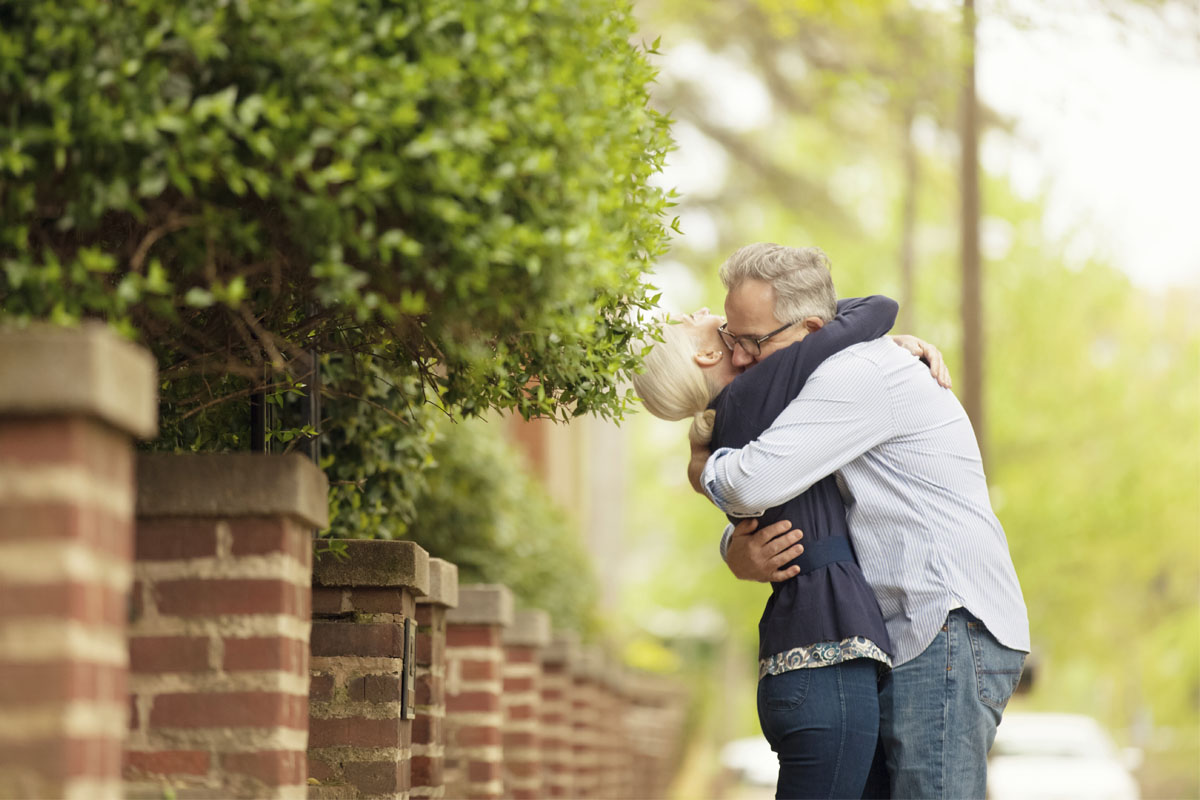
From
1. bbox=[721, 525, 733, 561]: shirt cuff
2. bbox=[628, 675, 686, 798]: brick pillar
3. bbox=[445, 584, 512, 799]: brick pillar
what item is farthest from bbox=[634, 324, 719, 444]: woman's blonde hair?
bbox=[628, 675, 686, 798]: brick pillar

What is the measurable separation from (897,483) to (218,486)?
5.48 ft

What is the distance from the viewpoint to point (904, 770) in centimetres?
358

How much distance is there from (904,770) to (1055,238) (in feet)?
72.7

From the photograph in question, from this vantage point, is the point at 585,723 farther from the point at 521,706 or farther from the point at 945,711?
the point at 945,711

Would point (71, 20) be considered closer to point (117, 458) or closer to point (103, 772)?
point (117, 458)

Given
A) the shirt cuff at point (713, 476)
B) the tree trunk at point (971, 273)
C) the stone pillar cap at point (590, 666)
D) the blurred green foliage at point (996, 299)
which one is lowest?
the shirt cuff at point (713, 476)

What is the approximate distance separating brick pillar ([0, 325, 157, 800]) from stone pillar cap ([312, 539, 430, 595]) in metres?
1.86

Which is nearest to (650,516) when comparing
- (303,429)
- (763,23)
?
(763,23)

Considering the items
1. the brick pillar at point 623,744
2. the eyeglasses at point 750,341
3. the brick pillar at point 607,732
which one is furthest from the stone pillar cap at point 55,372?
the brick pillar at point 623,744

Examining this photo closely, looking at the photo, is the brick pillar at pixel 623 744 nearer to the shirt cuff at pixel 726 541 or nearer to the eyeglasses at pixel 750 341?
the shirt cuff at pixel 726 541

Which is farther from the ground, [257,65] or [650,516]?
[650,516]

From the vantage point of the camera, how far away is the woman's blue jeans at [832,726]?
11.6 feet

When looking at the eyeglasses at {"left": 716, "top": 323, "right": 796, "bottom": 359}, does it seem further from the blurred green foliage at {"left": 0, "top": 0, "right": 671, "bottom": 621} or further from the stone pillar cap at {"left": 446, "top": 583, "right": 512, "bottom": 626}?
the stone pillar cap at {"left": 446, "top": 583, "right": 512, "bottom": 626}

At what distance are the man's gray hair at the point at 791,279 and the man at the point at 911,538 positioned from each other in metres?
0.02
